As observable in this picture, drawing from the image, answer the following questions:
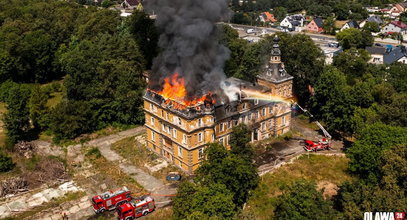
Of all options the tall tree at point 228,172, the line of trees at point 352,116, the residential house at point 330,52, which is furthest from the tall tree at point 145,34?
the residential house at point 330,52

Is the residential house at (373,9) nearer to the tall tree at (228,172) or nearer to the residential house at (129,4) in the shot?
the residential house at (129,4)

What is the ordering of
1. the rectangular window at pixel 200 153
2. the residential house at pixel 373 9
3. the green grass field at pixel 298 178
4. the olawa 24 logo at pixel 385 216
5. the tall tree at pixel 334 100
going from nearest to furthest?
the olawa 24 logo at pixel 385 216 < the green grass field at pixel 298 178 < the rectangular window at pixel 200 153 < the tall tree at pixel 334 100 < the residential house at pixel 373 9

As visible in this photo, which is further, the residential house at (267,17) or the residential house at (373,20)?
the residential house at (267,17)

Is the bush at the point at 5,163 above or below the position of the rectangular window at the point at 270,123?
below

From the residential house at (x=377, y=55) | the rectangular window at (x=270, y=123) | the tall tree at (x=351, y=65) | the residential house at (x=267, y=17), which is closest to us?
the rectangular window at (x=270, y=123)

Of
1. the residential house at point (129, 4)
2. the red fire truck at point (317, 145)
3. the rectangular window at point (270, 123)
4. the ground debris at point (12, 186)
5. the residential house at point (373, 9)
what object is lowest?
the ground debris at point (12, 186)

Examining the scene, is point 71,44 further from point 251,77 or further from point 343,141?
point 343,141

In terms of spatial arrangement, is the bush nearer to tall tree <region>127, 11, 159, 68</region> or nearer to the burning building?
the burning building
